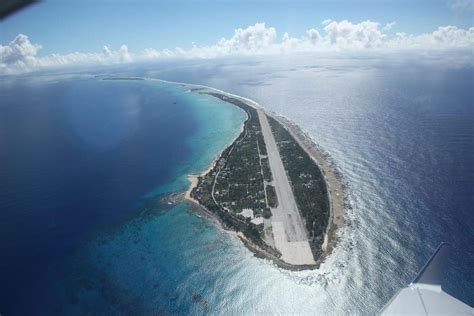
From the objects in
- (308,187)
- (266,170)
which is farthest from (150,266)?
(266,170)

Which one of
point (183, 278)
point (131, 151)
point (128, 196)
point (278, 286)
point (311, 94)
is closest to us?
point (278, 286)

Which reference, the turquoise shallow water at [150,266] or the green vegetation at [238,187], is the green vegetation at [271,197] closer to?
the green vegetation at [238,187]

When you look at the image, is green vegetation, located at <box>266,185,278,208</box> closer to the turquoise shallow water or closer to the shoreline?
the shoreline

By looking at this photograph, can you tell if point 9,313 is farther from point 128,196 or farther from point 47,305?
point 128,196

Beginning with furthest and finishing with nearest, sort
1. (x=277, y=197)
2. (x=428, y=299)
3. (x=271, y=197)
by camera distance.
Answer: (x=277, y=197) → (x=271, y=197) → (x=428, y=299)

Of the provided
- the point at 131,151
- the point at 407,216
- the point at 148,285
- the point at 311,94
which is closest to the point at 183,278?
the point at 148,285

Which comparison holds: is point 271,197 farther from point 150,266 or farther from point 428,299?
point 428,299
